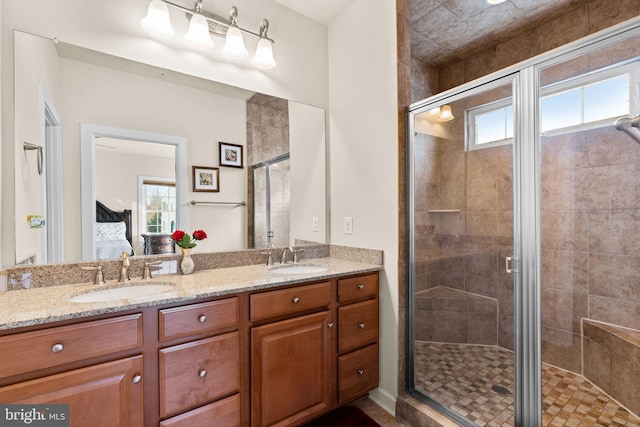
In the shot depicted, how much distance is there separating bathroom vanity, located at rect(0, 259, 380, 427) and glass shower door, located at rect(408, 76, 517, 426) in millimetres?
342

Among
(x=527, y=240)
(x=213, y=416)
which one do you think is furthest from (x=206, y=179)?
(x=527, y=240)

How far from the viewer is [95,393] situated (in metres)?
1.09

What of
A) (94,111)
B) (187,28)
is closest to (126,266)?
(94,111)

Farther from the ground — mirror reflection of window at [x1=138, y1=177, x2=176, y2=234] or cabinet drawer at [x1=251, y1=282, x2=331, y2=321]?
mirror reflection of window at [x1=138, y1=177, x2=176, y2=234]

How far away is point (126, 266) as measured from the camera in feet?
5.06

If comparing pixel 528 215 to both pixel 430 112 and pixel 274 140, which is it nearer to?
pixel 430 112

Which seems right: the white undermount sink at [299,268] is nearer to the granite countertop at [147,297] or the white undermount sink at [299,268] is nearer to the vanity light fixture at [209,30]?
the granite countertop at [147,297]

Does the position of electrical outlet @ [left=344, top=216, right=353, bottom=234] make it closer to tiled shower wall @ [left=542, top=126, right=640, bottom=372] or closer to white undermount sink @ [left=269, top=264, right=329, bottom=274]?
white undermount sink @ [left=269, top=264, right=329, bottom=274]

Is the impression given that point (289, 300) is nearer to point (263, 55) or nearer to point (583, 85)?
point (263, 55)

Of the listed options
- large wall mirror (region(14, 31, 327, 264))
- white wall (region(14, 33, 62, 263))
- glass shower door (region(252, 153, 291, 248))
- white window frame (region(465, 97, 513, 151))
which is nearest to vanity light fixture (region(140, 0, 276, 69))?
large wall mirror (region(14, 31, 327, 264))

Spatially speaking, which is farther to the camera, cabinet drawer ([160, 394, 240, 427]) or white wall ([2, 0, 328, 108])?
white wall ([2, 0, 328, 108])

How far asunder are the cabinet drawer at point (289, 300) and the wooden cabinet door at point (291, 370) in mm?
53

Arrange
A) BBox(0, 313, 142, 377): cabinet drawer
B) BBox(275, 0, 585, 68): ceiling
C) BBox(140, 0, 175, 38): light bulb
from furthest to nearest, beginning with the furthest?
BBox(275, 0, 585, 68): ceiling, BBox(140, 0, 175, 38): light bulb, BBox(0, 313, 142, 377): cabinet drawer

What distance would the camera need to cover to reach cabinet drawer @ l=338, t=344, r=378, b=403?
176cm
